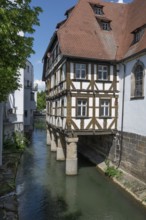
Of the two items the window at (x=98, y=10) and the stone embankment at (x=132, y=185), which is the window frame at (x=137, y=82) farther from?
the window at (x=98, y=10)

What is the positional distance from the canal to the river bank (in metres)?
0.56

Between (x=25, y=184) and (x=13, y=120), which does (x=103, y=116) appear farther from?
(x=13, y=120)

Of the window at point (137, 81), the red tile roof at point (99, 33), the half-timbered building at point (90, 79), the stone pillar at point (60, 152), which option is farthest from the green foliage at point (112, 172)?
the red tile roof at point (99, 33)

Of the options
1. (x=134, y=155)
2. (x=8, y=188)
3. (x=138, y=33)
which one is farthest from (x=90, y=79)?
(x=8, y=188)

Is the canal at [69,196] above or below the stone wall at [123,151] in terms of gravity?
below

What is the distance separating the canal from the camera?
1212cm

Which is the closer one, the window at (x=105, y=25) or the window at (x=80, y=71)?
the window at (x=80, y=71)

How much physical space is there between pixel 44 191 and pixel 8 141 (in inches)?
384

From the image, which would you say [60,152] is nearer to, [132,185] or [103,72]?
[103,72]

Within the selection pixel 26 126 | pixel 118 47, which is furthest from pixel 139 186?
pixel 26 126

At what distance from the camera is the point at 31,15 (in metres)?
7.25

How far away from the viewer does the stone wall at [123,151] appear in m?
15.4

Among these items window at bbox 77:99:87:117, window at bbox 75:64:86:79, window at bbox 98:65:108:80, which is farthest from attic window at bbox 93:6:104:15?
window at bbox 77:99:87:117

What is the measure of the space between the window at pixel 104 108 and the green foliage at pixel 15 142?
932 cm
